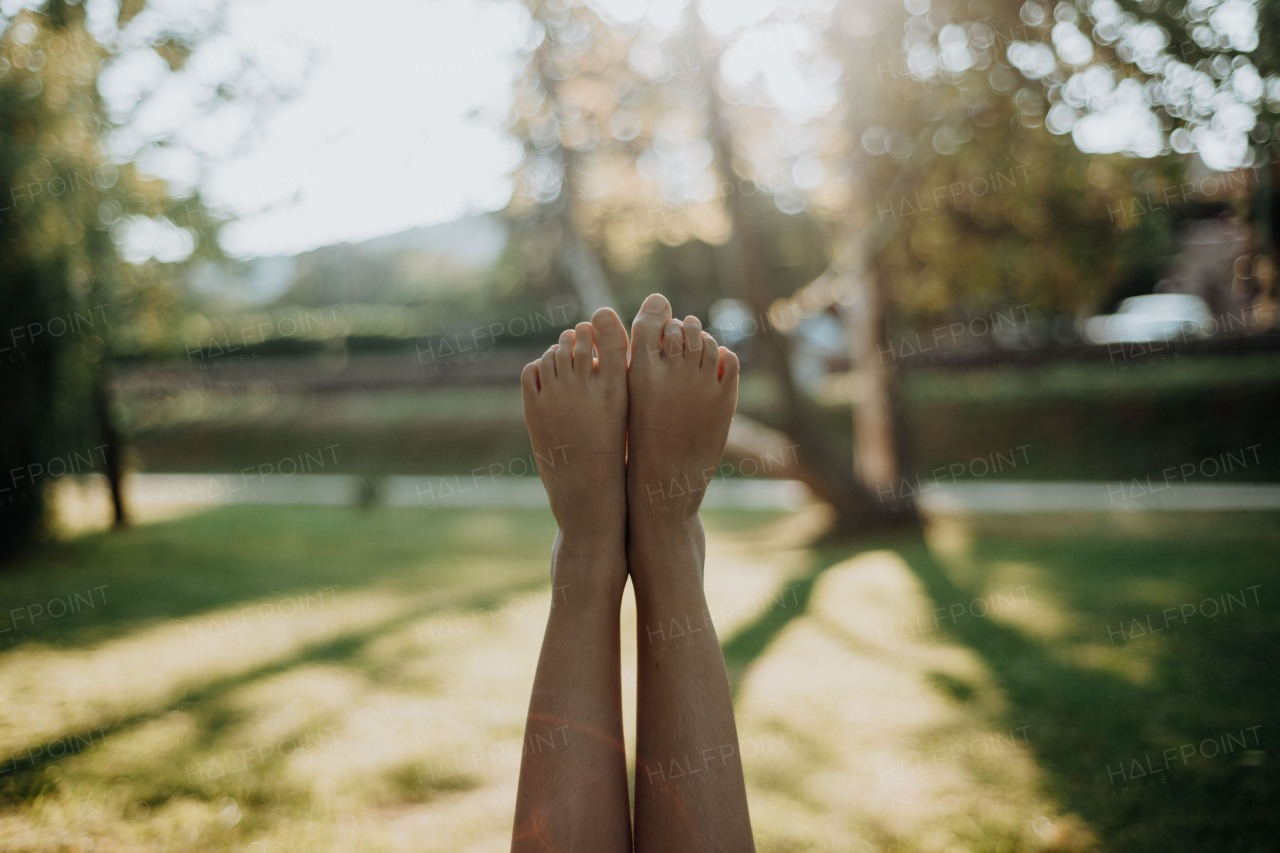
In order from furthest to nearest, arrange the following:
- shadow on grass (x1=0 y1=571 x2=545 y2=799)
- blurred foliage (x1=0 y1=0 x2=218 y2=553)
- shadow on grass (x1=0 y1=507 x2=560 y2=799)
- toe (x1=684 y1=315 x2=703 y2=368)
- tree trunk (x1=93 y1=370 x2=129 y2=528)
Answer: tree trunk (x1=93 y1=370 x2=129 y2=528), blurred foliage (x1=0 y1=0 x2=218 y2=553), shadow on grass (x1=0 y1=507 x2=560 y2=799), shadow on grass (x1=0 y1=571 x2=545 y2=799), toe (x1=684 y1=315 x2=703 y2=368)

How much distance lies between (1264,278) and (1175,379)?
138 inches

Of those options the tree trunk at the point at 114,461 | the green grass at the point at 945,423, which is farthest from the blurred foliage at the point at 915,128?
the tree trunk at the point at 114,461

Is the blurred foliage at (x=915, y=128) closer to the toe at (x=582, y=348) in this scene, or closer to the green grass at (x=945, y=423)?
the green grass at (x=945, y=423)

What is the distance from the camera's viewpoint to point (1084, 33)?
354 centimetres

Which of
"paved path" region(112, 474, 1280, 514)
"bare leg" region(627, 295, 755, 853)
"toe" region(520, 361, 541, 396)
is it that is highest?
"toe" region(520, 361, 541, 396)

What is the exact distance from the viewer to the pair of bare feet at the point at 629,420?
56.8 inches

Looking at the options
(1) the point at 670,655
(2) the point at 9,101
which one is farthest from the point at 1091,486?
(2) the point at 9,101

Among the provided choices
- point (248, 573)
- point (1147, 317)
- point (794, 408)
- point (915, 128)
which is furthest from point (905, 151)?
point (1147, 317)

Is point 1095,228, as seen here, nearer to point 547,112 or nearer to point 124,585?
point 547,112

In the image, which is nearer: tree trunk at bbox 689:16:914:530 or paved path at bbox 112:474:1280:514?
tree trunk at bbox 689:16:914:530

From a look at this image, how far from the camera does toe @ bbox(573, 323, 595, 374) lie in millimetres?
Result: 1592

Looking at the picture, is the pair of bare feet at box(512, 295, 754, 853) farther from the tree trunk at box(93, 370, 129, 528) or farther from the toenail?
the tree trunk at box(93, 370, 129, 528)

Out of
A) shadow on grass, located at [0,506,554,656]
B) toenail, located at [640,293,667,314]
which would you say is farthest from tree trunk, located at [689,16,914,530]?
toenail, located at [640,293,667,314]

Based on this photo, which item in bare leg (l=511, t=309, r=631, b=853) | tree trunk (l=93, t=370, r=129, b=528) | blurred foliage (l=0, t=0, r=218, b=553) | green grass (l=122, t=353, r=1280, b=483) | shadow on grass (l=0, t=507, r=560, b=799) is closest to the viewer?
bare leg (l=511, t=309, r=631, b=853)
